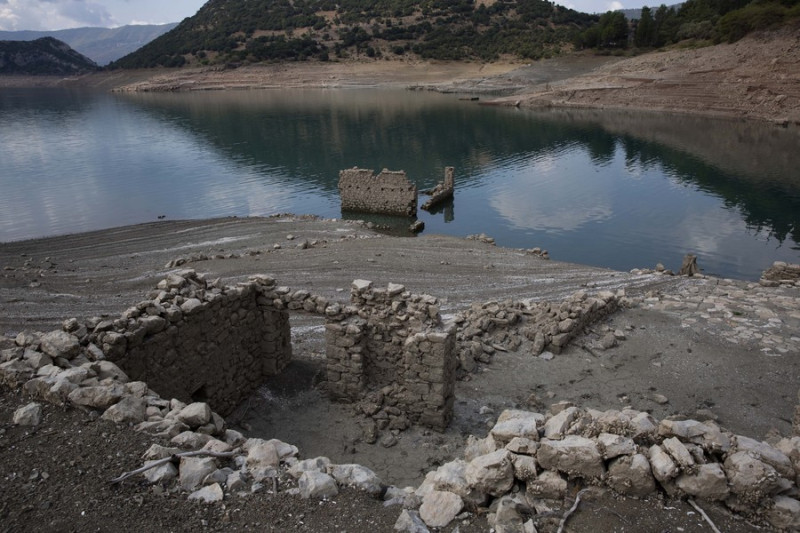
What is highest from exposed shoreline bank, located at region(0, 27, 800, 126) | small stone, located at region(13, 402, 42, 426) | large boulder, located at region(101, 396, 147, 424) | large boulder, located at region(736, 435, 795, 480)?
exposed shoreline bank, located at region(0, 27, 800, 126)

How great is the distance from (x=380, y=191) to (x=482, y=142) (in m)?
29.4

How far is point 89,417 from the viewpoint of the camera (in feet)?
21.6

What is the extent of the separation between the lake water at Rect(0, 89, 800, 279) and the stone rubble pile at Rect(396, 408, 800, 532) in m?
22.3

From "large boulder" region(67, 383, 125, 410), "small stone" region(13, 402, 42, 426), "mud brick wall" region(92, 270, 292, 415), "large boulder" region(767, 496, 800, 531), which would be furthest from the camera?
"mud brick wall" region(92, 270, 292, 415)

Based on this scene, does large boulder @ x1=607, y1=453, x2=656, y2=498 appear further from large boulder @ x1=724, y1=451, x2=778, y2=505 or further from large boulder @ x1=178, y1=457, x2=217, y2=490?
large boulder @ x1=178, y1=457, x2=217, y2=490

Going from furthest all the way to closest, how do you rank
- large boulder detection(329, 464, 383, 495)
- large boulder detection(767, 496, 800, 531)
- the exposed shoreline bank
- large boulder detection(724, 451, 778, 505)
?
the exposed shoreline bank, large boulder detection(329, 464, 383, 495), large boulder detection(724, 451, 778, 505), large boulder detection(767, 496, 800, 531)

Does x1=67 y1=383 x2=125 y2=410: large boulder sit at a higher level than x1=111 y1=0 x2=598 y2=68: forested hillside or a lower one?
lower

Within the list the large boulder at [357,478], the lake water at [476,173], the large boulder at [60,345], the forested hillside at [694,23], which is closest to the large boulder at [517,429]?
the large boulder at [357,478]

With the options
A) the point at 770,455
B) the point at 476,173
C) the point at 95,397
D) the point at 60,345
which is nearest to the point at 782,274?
the point at 770,455

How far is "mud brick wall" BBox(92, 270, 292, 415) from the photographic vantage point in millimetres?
8758

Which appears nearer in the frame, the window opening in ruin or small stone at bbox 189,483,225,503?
small stone at bbox 189,483,225,503

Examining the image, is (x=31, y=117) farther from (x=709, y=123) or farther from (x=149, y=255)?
(x=709, y=123)

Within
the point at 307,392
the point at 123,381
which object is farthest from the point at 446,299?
the point at 123,381

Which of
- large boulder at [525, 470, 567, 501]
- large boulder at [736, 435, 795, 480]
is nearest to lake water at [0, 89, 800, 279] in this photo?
large boulder at [736, 435, 795, 480]
